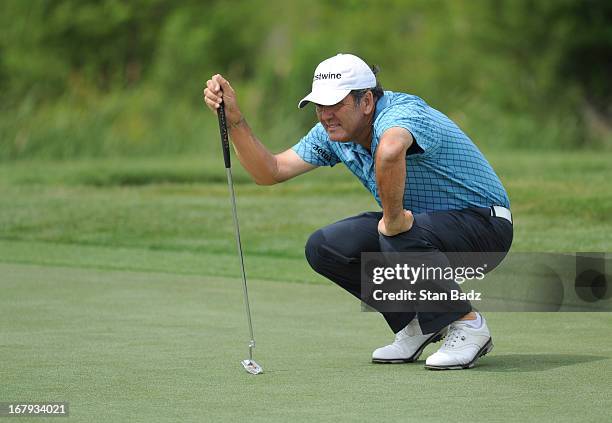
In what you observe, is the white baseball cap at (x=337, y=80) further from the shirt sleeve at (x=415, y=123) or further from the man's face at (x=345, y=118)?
the shirt sleeve at (x=415, y=123)

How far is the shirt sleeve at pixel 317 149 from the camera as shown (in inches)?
240

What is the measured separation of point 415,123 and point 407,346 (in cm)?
103

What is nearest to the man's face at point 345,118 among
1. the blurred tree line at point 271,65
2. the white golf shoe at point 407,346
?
the white golf shoe at point 407,346

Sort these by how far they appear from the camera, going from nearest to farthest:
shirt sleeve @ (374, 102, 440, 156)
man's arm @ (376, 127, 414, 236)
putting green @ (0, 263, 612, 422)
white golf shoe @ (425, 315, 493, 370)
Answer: putting green @ (0, 263, 612, 422) < man's arm @ (376, 127, 414, 236) < shirt sleeve @ (374, 102, 440, 156) < white golf shoe @ (425, 315, 493, 370)

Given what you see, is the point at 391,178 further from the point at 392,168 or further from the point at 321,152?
the point at 321,152

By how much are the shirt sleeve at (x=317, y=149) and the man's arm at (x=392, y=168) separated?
827 millimetres

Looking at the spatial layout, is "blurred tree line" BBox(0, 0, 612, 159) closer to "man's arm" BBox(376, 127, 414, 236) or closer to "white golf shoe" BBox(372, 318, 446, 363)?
"white golf shoe" BBox(372, 318, 446, 363)

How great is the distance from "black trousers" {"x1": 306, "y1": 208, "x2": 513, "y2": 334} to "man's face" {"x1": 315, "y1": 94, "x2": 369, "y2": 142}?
0.46 metres

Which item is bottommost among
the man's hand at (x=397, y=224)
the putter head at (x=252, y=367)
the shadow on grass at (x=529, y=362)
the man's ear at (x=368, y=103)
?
the shadow on grass at (x=529, y=362)

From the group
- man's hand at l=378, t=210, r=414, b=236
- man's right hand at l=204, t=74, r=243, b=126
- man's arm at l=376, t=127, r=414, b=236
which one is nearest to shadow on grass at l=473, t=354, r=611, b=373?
man's hand at l=378, t=210, r=414, b=236

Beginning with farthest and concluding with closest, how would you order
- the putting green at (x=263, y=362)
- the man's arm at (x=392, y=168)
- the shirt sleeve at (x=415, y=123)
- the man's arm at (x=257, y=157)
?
the man's arm at (x=257, y=157), the shirt sleeve at (x=415, y=123), the man's arm at (x=392, y=168), the putting green at (x=263, y=362)

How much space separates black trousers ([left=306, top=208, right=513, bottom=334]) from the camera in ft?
18.3

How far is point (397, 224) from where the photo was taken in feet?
17.7

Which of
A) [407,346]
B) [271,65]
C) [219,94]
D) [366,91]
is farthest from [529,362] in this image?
[271,65]
